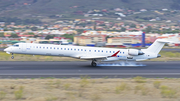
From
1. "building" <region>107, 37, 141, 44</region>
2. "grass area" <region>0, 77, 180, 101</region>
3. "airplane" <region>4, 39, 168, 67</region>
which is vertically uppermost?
"building" <region>107, 37, 141, 44</region>

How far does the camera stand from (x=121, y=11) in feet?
654

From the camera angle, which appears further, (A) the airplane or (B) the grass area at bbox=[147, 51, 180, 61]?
(B) the grass area at bbox=[147, 51, 180, 61]

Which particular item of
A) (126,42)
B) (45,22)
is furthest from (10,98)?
(45,22)

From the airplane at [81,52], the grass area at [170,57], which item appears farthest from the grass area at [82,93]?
the grass area at [170,57]

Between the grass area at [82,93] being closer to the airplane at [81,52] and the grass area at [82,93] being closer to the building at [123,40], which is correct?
the airplane at [81,52]

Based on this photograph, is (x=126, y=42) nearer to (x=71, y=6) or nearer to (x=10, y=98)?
(x=10, y=98)

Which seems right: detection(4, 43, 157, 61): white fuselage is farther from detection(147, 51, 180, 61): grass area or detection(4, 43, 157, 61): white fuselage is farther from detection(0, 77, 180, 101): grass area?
detection(0, 77, 180, 101): grass area

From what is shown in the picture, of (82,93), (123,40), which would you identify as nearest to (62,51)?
(82,93)

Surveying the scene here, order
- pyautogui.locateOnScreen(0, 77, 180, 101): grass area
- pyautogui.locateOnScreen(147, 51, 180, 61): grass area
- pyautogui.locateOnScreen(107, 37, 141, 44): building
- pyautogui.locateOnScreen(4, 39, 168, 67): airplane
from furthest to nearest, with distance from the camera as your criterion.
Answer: pyautogui.locateOnScreen(107, 37, 141, 44): building, pyautogui.locateOnScreen(147, 51, 180, 61): grass area, pyautogui.locateOnScreen(4, 39, 168, 67): airplane, pyautogui.locateOnScreen(0, 77, 180, 101): grass area

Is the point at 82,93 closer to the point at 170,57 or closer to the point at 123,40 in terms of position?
the point at 170,57

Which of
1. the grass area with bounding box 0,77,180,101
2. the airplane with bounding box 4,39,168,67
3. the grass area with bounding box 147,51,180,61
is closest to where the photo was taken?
the grass area with bounding box 0,77,180,101

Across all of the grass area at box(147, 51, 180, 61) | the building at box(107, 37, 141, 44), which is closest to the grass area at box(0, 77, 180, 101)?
the grass area at box(147, 51, 180, 61)

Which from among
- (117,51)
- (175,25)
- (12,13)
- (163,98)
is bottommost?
(163,98)

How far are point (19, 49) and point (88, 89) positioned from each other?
14355 millimetres
